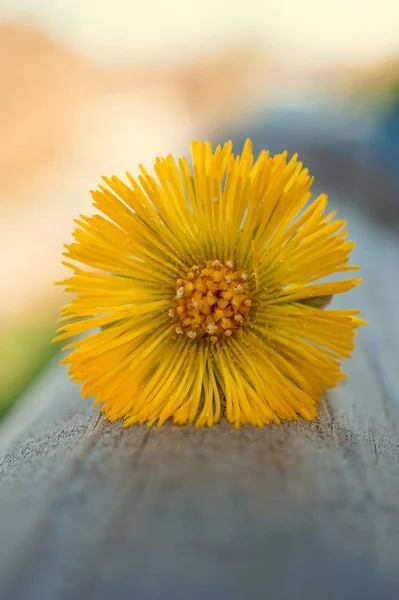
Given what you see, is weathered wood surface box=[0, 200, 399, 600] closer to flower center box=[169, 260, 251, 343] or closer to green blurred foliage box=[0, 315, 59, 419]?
flower center box=[169, 260, 251, 343]

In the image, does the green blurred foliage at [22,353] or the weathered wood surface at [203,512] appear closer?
the weathered wood surface at [203,512]

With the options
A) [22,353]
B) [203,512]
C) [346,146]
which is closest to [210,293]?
[203,512]

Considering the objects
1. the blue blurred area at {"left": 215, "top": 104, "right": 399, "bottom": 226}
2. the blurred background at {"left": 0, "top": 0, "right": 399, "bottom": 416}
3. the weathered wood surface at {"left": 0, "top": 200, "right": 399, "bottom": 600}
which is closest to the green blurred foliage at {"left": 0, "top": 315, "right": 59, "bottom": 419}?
the blurred background at {"left": 0, "top": 0, "right": 399, "bottom": 416}

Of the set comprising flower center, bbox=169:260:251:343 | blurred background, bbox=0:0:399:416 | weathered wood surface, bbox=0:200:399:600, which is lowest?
weathered wood surface, bbox=0:200:399:600

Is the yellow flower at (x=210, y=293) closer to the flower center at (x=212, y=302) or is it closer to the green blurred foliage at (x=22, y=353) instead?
the flower center at (x=212, y=302)

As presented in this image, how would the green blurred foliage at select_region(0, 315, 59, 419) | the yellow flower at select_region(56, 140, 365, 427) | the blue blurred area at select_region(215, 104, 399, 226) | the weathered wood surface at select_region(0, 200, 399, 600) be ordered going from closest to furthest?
the weathered wood surface at select_region(0, 200, 399, 600) < the yellow flower at select_region(56, 140, 365, 427) < the green blurred foliage at select_region(0, 315, 59, 419) < the blue blurred area at select_region(215, 104, 399, 226)

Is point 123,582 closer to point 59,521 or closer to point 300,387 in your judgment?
point 59,521

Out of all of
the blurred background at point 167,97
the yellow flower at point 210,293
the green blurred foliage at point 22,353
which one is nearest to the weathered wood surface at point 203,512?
the yellow flower at point 210,293

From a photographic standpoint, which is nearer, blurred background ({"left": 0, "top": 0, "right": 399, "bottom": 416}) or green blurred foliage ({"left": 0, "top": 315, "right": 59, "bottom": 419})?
green blurred foliage ({"left": 0, "top": 315, "right": 59, "bottom": 419})
